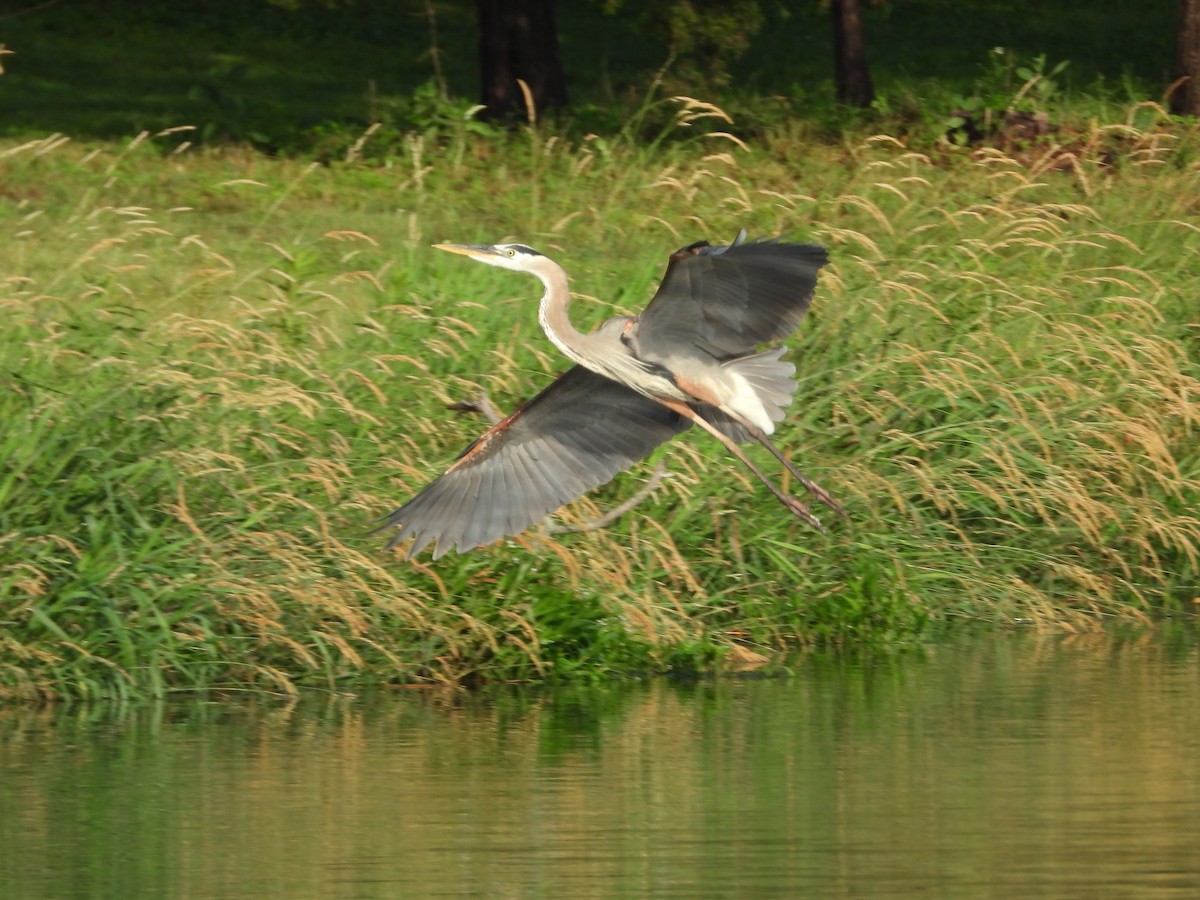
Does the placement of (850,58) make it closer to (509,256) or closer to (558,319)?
(509,256)

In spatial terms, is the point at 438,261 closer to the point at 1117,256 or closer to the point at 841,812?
the point at 1117,256

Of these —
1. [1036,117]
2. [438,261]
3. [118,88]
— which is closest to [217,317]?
[438,261]

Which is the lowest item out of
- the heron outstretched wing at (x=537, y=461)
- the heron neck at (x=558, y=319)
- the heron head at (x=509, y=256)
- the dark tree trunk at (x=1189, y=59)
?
Result: the heron outstretched wing at (x=537, y=461)

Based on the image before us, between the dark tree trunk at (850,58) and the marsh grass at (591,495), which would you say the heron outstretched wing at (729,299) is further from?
the dark tree trunk at (850,58)

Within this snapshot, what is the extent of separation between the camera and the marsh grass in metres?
9.34

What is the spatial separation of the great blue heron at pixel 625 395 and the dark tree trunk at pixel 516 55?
10.7 m

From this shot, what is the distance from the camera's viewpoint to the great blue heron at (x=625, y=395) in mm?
8727

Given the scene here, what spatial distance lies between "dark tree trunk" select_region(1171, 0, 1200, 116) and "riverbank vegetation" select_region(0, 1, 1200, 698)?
13.4 ft

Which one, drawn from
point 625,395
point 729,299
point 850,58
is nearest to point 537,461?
point 625,395

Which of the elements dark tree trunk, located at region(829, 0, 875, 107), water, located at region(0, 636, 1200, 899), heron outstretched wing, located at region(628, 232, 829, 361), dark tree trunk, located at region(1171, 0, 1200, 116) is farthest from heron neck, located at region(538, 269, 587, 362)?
dark tree trunk, located at region(829, 0, 875, 107)

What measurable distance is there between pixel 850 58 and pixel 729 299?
508 inches

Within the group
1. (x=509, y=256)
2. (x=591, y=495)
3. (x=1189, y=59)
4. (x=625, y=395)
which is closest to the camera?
(x=509, y=256)

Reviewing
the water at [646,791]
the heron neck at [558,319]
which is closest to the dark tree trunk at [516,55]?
the heron neck at [558,319]

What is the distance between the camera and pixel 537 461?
30.1 feet
